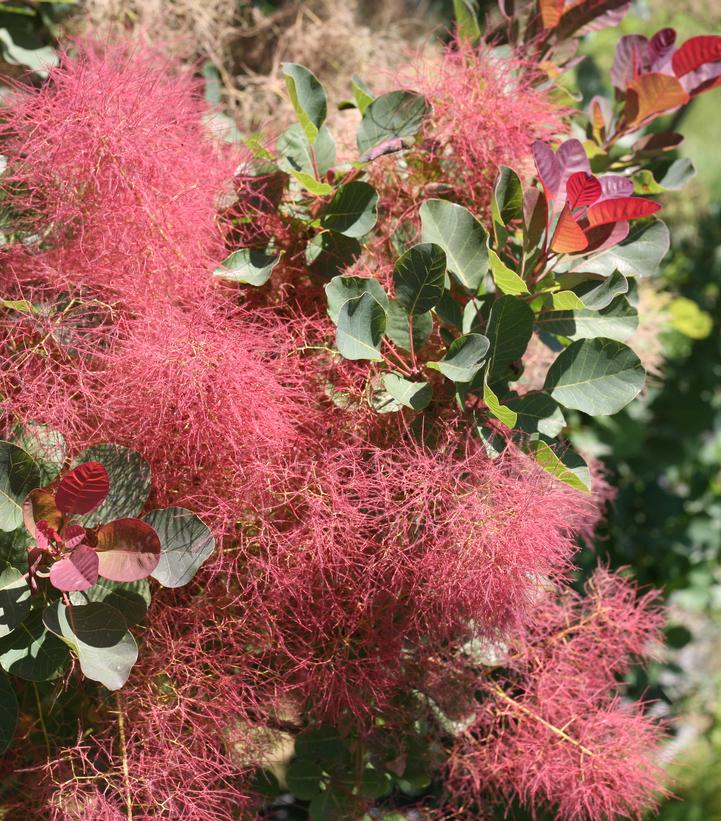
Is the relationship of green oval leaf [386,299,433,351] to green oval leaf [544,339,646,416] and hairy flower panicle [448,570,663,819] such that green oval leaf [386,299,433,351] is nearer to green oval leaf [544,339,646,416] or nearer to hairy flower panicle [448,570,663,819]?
green oval leaf [544,339,646,416]

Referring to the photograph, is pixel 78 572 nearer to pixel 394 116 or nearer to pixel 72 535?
pixel 72 535

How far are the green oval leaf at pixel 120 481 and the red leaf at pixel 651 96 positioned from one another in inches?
30.0

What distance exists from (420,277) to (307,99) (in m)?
0.28

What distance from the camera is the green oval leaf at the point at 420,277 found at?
32.5 inches

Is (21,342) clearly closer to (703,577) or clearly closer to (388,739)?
(388,739)

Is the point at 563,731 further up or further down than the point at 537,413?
further down

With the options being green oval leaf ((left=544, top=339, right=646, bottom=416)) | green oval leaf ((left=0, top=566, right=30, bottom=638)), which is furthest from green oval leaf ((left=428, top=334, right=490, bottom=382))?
green oval leaf ((left=0, top=566, right=30, bottom=638))

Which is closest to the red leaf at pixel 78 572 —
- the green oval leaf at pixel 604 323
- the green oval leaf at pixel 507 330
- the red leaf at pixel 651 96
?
the green oval leaf at pixel 507 330

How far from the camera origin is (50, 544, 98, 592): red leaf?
2.41 feet

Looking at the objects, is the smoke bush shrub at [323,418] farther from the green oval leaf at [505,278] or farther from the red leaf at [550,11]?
the red leaf at [550,11]

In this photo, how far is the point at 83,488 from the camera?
765mm

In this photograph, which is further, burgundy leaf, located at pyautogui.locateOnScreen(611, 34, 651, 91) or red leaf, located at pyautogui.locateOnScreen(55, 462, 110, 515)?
burgundy leaf, located at pyautogui.locateOnScreen(611, 34, 651, 91)

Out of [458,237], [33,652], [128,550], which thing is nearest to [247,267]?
[458,237]

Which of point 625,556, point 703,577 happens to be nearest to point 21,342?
point 625,556
